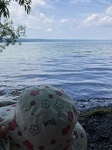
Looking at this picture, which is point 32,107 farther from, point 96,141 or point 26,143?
point 96,141

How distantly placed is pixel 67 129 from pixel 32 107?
263 mm

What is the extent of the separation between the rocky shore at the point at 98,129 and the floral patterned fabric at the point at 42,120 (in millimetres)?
3410

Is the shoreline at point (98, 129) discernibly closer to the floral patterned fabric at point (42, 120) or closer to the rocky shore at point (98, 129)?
the rocky shore at point (98, 129)

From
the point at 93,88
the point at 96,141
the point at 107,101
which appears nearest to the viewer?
the point at 96,141

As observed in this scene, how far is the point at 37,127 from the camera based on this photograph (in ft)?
5.07

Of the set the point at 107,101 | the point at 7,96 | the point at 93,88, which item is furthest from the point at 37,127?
the point at 93,88

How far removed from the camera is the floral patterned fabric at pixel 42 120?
1547mm

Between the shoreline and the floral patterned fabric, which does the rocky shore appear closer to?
the shoreline

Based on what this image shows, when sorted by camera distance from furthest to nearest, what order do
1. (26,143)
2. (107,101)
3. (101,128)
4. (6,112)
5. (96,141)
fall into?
(107,101)
(101,128)
(96,141)
(6,112)
(26,143)

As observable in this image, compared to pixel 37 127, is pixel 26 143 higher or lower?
lower

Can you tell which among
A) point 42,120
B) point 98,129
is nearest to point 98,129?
point 98,129

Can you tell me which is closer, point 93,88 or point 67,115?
point 67,115

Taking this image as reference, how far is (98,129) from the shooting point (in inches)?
232

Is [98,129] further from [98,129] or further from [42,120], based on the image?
[42,120]
